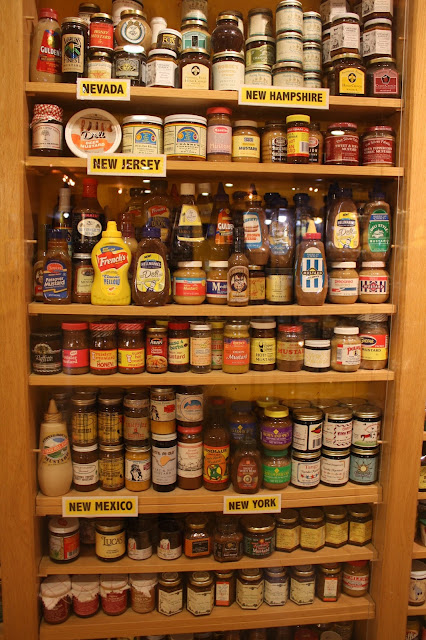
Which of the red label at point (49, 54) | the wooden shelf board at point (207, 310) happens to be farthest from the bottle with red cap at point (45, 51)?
the wooden shelf board at point (207, 310)

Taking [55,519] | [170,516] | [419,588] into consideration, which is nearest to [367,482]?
[419,588]

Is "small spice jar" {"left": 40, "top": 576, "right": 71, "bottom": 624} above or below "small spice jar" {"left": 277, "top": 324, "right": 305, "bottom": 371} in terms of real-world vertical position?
below

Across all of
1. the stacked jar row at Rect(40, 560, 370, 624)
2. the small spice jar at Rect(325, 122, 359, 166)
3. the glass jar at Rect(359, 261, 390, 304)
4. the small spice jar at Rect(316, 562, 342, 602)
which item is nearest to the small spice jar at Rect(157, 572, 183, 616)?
the stacked jar row at Rect(40, 560, 370, 624)

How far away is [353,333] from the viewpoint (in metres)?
1.79

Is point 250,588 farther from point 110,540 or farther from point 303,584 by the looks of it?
point 110,540

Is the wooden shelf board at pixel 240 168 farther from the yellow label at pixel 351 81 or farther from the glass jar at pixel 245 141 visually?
the yellow label at pixel 351 81

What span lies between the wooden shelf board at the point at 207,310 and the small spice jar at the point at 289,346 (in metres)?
0.06

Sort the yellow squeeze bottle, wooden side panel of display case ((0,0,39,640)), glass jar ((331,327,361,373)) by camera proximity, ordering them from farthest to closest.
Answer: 1. glass jar ((331,327,361,373))
2. the yellow squeeze bottle
3. wooden side panel of display case ((0,0,39,640))

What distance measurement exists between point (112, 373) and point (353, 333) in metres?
0.79

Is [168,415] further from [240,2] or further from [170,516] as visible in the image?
[240,2]

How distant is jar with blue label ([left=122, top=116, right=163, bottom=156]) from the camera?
5.52ft

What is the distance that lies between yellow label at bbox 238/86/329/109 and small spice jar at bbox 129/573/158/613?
1.55 m

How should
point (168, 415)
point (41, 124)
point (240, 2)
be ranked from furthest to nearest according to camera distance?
point (240, 2) → point (168, 415) → point (41, 124)

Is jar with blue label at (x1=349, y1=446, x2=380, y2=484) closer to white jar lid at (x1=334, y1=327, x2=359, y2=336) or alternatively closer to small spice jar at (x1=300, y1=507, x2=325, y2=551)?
small spice jar at (x1=300, y1=507, x2=325, y2=551)
